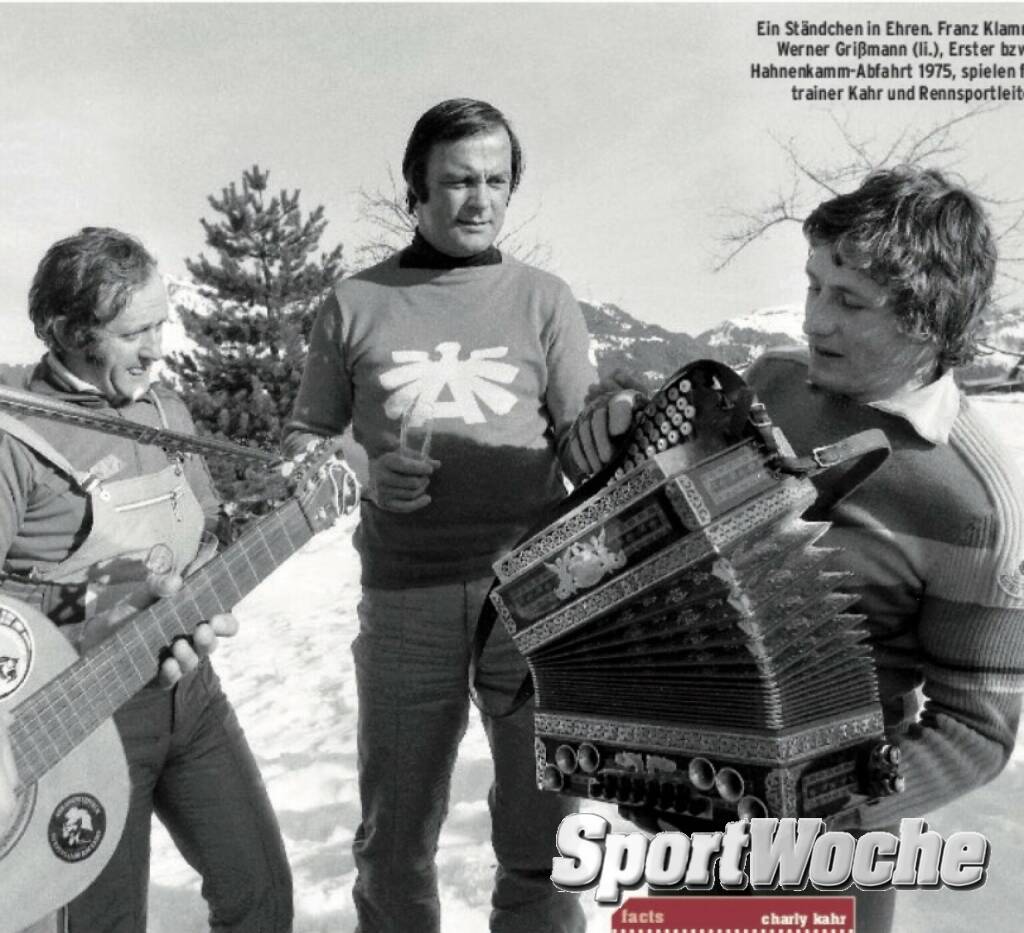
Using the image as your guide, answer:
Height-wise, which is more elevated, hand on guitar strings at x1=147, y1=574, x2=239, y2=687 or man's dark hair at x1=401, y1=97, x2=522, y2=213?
man's dark hair at x1=401, y1=97, x2=522, y2=213

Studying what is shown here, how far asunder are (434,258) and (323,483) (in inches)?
24.9

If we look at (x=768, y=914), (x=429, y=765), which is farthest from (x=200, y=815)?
(x=768, y=914)

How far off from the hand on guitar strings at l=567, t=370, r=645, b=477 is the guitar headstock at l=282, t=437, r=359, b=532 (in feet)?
2.50

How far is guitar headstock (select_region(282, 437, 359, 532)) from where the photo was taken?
8.05 feet

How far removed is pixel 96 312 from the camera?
227cm

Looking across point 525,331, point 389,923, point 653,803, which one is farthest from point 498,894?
point 525,331

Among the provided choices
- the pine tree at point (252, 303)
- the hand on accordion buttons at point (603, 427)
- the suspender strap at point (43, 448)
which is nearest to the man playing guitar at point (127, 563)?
the suspender strap at point (43, 448)

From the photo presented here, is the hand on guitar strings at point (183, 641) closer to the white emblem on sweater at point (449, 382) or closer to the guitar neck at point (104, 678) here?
the guitar neck at point (104, 678)

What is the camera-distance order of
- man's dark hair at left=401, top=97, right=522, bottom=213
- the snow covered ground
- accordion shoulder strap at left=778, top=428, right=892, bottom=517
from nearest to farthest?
1. accordion shoulder strap at left=778, top=428, right=892, bottom=517
2. man's dark hair at left=401, top=97, right=522, bottom=213
3. the snow covered ground

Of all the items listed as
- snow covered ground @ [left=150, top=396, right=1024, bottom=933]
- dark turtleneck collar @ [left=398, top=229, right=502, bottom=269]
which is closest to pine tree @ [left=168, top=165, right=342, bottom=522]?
snow covered ground @ [left=150, top=396, right=1024, bottom=933]

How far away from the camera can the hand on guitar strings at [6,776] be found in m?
2.00

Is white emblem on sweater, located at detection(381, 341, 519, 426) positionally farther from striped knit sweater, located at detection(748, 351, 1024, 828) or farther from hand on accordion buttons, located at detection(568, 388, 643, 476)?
striped knit sweater, located at detection(748, 351, 1024, 828)

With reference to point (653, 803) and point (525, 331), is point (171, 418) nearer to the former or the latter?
point (525, 331)

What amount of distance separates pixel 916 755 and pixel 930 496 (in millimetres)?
434
